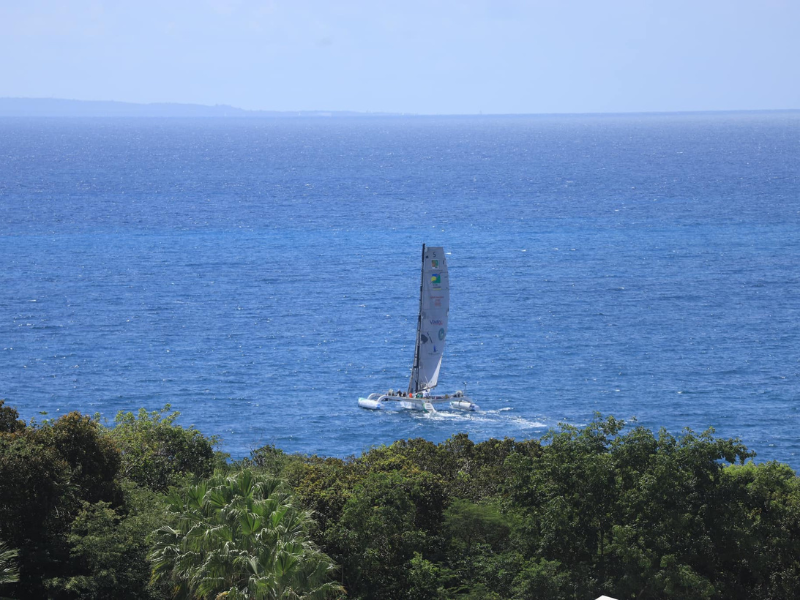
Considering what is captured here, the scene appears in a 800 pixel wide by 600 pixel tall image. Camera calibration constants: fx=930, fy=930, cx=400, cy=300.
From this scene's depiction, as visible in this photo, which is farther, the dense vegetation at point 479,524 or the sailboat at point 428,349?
the sailboat at point 428,349

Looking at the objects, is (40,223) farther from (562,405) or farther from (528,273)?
(562,405)

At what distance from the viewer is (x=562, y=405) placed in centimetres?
7444

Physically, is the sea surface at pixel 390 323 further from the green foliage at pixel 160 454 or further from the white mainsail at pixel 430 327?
the green foliage at pixel 160 454

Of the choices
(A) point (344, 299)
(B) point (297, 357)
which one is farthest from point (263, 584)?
(A) point (344, 299)

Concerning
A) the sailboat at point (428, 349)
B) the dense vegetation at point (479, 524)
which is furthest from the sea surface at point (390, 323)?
the dense vegetation at point (479, 524)

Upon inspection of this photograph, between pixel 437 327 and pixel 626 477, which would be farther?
pixel 437 327

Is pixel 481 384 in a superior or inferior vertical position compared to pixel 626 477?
inferior

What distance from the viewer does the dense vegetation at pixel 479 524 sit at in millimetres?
29984

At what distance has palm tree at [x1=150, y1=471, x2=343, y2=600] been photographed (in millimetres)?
22891

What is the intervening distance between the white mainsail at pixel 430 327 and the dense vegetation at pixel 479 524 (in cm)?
4272

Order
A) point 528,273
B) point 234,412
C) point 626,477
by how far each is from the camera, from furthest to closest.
A: point 528,273 < point 234,412 < point 626,477

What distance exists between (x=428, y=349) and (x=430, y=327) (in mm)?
1897

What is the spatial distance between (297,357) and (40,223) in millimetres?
91292

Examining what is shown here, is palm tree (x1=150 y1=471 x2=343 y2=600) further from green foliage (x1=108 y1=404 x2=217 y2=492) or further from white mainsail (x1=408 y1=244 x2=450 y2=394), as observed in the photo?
white mainsail (x1=408 y1=244 x2=450 y2=394)
